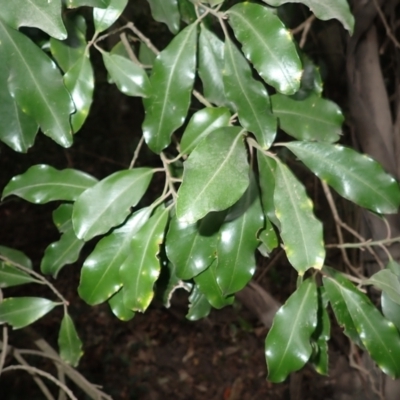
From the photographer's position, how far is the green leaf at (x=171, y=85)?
0.71 meters

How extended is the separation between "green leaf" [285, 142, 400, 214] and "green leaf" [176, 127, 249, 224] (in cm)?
16

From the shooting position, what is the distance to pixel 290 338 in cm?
71

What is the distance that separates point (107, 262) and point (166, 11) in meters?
0.41

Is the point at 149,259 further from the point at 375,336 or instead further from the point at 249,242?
the point at 375,336

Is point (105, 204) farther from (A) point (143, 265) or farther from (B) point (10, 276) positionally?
(B) point (10, 276)

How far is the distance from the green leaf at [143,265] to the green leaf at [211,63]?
21 cm

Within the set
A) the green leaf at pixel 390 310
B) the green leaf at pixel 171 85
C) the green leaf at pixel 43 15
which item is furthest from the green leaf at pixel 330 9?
the green leaf at pixel 390 310

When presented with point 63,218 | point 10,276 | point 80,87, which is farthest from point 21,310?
point 80,87

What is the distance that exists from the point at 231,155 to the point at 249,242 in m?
0.17

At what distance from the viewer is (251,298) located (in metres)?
1.47

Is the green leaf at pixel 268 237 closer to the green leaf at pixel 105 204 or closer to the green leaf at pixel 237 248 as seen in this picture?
the green leaf at pixel 237 248

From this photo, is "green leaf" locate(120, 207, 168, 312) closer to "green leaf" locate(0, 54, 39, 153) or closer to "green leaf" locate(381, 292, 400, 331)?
"green leaf" locate(0, 54, 39, 153)

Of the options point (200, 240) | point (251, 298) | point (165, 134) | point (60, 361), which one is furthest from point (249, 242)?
point (251, 298)

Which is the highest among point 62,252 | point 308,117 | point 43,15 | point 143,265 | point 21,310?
point 43,15
